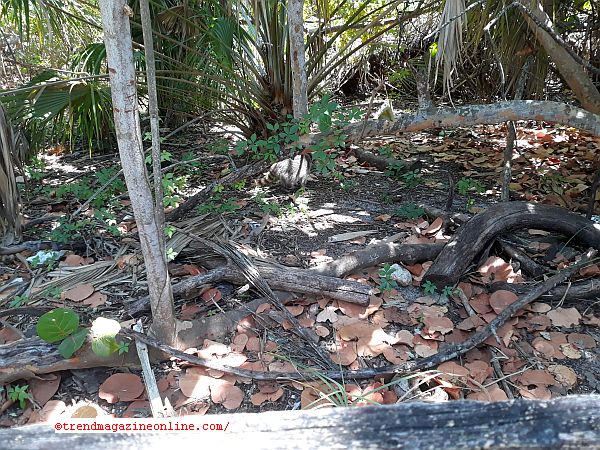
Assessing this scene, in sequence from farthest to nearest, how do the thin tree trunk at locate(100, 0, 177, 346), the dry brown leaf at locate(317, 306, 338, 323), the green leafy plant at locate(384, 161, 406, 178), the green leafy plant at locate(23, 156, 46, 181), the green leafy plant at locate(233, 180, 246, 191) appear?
1. the green leafy plant at locate(23, 156, 46, 181)
2. the green leafy plant at locate(384, 161, 406, 178)
3. the green leafy plant at locate(233, 180, 246, 191)
4. the dry brown leaf at locate(317, 306, 338, 323)
5. the thin tree trunk at locate(100, 0, 177, 346)

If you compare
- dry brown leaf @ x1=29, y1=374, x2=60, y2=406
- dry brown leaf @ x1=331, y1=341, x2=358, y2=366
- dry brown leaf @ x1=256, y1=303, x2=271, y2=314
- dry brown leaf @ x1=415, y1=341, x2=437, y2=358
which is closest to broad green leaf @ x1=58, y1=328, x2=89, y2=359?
dry brown leaf @ x1=29, y1=374, x2=60, y2=406

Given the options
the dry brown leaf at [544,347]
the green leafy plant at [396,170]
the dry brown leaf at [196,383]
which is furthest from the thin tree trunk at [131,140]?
the green leafy plant at [396,170]

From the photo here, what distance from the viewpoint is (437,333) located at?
216 cm

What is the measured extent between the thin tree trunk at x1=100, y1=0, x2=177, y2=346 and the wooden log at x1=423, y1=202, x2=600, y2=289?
124 centimetres

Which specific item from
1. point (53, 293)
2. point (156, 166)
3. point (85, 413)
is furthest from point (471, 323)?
point (53, 293)

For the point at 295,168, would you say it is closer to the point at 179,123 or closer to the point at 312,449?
the point at 179,123

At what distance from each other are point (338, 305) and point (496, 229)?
0.92 metres

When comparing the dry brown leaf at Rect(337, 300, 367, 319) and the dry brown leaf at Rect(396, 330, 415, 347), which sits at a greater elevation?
the dry brown leaf at Rect(337, 300, 367, 319)

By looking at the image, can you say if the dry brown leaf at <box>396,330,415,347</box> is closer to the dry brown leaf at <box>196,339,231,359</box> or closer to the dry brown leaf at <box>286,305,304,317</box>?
the dry brown leaf at <box>286,305,304,317</box>

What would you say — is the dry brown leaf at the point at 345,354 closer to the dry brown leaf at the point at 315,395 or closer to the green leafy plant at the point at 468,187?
the dry brown leaf at the point at 315,395

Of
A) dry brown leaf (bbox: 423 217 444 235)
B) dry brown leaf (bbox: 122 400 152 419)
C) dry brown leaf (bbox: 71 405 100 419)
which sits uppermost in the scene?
dry brown leaf (bbox: 423 217 444 235)

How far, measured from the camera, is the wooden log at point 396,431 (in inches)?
37.1

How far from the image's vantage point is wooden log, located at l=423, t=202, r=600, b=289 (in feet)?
7.86

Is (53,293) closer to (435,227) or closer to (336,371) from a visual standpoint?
(336,371)
